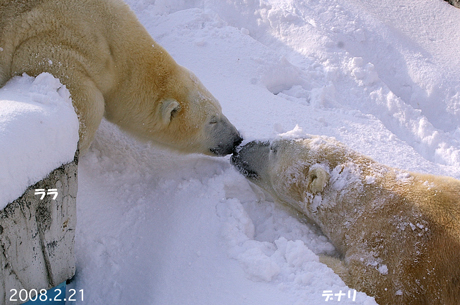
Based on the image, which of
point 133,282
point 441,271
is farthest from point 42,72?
point 441,271

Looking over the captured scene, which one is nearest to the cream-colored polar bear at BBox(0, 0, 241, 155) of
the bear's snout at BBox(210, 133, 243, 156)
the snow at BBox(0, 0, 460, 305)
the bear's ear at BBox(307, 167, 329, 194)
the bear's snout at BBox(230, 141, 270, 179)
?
the bear's snout at BBox(210, 133, 243, 156)

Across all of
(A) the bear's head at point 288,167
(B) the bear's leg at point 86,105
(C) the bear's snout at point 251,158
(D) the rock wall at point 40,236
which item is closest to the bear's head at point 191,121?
(C) the bear's snout at point 251,158

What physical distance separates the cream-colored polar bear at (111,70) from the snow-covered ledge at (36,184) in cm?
23

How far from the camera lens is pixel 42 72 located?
8.12ft

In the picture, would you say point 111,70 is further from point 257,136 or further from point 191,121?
point 257,136

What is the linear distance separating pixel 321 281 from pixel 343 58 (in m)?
3.86

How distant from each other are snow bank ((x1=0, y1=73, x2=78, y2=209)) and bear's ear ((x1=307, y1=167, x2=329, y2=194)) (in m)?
1.69

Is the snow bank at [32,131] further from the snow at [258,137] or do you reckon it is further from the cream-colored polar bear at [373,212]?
the cream-colored polar bear at [373,212]

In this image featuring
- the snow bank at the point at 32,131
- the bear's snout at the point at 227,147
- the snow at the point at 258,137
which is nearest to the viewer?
the snow bank at the point at 32,131

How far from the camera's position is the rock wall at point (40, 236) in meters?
1.89

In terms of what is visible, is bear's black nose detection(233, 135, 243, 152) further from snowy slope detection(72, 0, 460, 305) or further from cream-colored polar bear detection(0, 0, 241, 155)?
snowy slope detection(72, 0, 460, 305)

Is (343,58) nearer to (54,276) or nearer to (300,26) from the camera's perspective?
(300,26)

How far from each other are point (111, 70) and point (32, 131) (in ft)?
3.55

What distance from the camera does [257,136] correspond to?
3.67 meters
